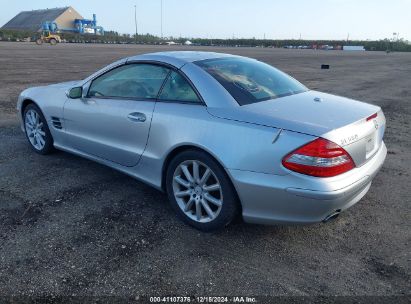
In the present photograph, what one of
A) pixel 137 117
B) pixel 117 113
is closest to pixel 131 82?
pixel 117 113

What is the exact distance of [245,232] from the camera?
3.38m

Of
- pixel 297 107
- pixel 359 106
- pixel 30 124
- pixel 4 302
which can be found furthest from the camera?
pixel 30 124

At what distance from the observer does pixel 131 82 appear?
405cm

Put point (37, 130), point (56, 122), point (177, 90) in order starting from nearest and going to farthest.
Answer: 1. point (177, 90)
2. point (56, 122)
3. point (37, 130)

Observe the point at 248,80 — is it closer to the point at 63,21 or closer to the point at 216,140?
the point at 216,140

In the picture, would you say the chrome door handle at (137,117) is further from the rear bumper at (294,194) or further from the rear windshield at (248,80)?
the rear bumper at (294,194)

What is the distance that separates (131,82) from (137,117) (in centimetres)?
53

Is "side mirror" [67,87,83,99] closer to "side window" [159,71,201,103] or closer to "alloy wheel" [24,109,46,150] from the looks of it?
"alloy wheel" [24,109,46,150]

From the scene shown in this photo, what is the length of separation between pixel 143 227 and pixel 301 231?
1.44 meters

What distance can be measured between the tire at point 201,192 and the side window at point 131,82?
82 cm

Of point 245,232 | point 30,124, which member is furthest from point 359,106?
point 30,124

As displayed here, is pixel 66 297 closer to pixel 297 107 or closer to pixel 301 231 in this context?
pixel 301 231

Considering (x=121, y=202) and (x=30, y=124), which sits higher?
(x=30, y=124)

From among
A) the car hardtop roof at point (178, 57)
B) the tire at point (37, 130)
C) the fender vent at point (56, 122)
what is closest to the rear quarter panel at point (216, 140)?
the car hardtop roof at point (178, 57)
